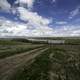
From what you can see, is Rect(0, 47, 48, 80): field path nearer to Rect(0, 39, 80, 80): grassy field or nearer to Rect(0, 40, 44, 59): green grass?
Rect(0, 39, 80, 80): grassy field

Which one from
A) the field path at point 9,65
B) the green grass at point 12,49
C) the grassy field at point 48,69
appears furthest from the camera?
the green grass at point 12,49

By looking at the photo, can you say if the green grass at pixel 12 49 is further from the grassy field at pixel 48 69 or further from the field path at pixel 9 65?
the field path at pixel 9 65

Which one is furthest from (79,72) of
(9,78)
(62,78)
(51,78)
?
(9,78)

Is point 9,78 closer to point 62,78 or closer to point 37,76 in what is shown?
point 37,76

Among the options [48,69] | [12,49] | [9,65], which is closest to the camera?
[48,69]

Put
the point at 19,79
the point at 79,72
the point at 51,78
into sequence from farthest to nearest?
the point at 79,72 → the point at 51,78 → the point at 19,79

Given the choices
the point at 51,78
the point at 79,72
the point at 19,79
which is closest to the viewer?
the point at 19,79

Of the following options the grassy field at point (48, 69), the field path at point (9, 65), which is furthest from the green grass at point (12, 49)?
the field path at point (9, 65)

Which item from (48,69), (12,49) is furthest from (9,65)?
(12,49)

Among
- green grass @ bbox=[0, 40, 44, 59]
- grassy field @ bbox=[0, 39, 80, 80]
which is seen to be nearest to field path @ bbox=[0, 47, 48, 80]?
grassy field @ bbox=[0, 39, 80, 80]

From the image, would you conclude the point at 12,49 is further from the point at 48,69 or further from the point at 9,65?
the point at 48,69

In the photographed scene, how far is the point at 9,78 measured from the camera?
1475 cm

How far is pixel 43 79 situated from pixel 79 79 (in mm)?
5473

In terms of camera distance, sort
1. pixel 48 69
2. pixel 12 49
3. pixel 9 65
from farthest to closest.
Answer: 1. pixel 12 49
2. pixel 9 65
3. pixel 48 69
